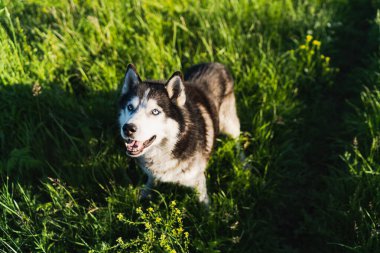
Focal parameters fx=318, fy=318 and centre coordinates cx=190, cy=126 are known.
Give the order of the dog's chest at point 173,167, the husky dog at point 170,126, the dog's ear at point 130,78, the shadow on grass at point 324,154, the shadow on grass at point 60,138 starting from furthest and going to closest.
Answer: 1. the shadow on grass at point 60,138
2. the shadow on grass at point 324,154
3. the dog's chest at point 173,167
4. the dog's ear at point 130,78
5. the husky dog at point 170,126

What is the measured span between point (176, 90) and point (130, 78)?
0.41 meters

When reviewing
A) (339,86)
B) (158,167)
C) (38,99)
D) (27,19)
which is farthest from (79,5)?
(339,86)

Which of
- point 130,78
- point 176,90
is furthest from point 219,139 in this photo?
point 130,78

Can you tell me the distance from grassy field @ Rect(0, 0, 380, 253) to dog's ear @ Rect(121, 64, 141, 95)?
0.88 m

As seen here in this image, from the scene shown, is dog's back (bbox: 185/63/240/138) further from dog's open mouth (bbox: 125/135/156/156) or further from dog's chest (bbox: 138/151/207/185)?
dog's open mouth (bbox: 125/135/156/156)

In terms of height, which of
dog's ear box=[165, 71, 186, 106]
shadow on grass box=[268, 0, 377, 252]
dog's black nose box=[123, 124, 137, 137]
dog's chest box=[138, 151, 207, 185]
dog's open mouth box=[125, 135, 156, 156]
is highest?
dog's ear box=[165, 71, 186, 106]

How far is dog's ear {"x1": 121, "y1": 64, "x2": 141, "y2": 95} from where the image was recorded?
261cm

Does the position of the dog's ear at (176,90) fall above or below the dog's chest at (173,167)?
above

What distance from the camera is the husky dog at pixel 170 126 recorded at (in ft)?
8.10

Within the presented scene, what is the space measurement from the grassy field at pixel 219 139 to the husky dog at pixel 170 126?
32cm

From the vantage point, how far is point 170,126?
2533 mm

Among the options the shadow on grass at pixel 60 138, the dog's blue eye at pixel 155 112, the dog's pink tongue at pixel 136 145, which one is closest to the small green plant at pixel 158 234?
the dog's pink tongue at pixel 136 145

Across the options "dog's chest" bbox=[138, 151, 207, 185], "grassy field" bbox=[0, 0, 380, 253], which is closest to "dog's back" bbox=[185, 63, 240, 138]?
"grassy field" bbox=[0, 0, 380, 253]

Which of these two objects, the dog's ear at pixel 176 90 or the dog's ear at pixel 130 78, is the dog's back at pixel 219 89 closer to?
the dog's ear at pixel 176 90
